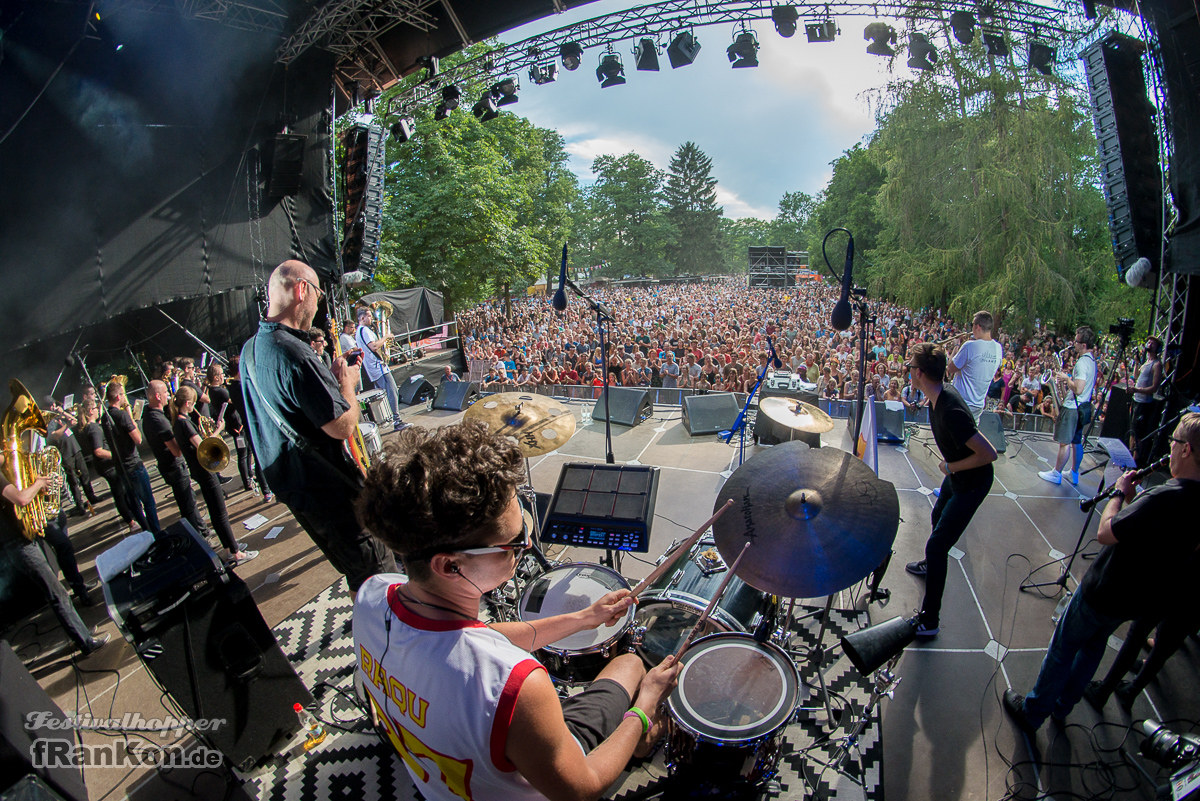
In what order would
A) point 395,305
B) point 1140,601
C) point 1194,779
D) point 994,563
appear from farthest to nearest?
point 395,305 < point 994,563 < point 1140,601 < point 1194,779

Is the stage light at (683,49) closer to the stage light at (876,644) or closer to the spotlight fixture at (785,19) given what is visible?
the spotlight fixture at (785,19)

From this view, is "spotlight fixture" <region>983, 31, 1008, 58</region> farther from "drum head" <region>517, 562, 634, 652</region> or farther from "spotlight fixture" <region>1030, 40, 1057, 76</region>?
"drum head" <region>517, 562, 634, 652</region>

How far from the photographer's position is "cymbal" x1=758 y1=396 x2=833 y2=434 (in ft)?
14.2

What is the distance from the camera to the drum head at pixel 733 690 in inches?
68.3

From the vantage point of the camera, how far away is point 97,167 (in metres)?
5.16

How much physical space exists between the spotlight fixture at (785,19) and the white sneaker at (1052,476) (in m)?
7.15

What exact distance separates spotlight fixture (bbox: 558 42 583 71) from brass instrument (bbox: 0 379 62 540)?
28.8 feet

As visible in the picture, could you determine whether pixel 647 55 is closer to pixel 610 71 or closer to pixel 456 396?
pixel 610 71

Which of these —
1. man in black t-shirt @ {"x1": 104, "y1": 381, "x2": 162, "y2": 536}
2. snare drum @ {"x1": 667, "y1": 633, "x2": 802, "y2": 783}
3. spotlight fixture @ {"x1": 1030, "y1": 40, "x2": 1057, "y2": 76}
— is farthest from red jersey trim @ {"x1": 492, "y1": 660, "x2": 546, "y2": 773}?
spotlight fixture @ {"x1": 1030, "y1": 40, "x2": 1057, "y2": 76}

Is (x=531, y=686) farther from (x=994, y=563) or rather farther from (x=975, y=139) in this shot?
(x=975, y=139)

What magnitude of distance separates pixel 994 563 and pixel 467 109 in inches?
756

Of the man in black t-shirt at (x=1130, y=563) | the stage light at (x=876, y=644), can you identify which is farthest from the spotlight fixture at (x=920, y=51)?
the stage light at (x=876, y=644)

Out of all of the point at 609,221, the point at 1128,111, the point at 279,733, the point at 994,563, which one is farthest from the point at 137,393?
the point at 609,221

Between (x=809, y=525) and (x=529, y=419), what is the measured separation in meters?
2.06
